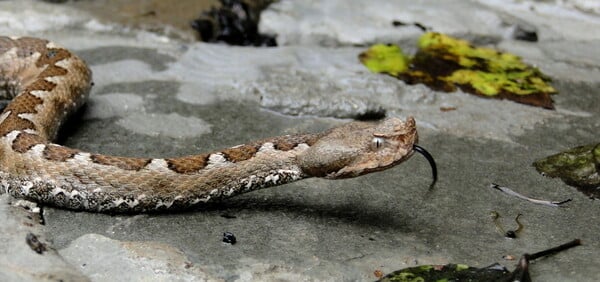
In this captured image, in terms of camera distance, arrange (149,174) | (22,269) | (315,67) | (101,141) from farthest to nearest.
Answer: (315,67) < (101,141) < (149,174) < (22,269)

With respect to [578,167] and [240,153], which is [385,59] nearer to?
[578,167]

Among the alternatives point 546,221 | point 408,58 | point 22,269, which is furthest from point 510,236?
point 408,58

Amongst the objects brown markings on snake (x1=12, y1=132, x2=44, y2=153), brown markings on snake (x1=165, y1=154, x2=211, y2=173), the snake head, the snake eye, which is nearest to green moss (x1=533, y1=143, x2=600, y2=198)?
the snake head

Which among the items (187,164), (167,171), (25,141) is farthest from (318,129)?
(25,141)

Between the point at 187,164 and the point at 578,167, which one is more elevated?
the point at 187,164

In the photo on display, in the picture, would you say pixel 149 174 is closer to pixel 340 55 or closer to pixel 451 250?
pixel 451 250

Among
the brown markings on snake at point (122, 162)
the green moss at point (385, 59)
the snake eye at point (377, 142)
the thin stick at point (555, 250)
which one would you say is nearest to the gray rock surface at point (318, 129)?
the thin stick at point (555, 250)
